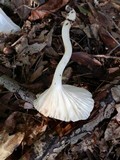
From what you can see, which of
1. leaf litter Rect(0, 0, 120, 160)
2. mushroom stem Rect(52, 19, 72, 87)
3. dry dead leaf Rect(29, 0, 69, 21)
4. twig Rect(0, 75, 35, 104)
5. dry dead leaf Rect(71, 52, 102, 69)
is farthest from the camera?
dry dead leaf Rect(29, 0, 69, 21)

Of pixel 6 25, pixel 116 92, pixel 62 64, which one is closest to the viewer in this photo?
pixel 62 64

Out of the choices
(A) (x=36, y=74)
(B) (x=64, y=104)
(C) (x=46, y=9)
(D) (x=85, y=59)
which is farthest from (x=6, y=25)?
(B) (x=64, y=104)

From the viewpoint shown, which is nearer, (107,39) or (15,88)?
(15,88)

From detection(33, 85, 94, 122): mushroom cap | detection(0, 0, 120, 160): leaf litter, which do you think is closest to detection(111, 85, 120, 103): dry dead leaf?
detection(0, 0, 120, 160): leaf litter

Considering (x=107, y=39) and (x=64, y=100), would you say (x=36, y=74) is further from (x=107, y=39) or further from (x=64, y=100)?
(x=107, y=39)

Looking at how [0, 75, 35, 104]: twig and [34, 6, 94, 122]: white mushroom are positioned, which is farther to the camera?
[0, 75, 35, 104]: twig

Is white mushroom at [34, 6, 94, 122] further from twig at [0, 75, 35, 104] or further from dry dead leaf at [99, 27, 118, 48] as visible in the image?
dry dead leaf at [99, 27, 118, 48]

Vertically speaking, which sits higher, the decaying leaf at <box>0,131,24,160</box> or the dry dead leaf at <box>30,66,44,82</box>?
the dry dead leaf at <box>30,66,44,82</box>

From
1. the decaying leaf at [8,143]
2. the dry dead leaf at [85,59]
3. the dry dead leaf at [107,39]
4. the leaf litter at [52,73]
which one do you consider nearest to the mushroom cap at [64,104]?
the leaf litter at [52,73]

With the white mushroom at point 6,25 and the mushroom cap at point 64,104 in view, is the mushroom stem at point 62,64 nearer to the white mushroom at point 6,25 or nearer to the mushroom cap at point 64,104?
the mushroom cap at point 64,104
